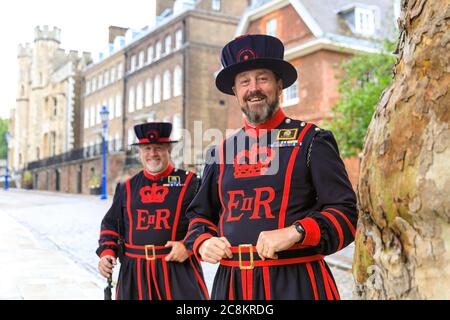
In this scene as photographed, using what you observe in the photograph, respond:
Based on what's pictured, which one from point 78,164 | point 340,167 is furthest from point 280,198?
point 78,164

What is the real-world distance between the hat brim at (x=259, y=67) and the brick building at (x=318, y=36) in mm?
19373

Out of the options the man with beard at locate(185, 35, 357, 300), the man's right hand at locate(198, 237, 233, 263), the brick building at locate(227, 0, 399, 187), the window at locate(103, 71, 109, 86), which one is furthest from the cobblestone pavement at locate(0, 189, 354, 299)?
the window at locate(103, 71, 109, 86)

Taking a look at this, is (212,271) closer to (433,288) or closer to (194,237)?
(194,237)

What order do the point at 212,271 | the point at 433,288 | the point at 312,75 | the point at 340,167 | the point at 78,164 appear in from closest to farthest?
the point at 433,288
the point at 340,167
the point at 212,271
the point at 312,75
the point at 78,164

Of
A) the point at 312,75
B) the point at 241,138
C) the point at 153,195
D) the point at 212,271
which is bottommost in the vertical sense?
the point at 212,271

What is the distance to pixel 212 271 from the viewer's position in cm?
959

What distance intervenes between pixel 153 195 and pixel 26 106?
233 feet

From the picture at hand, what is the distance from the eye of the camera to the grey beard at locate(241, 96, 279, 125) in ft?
8.95

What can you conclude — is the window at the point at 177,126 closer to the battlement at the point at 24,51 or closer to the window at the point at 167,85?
the window at the point at 167,85

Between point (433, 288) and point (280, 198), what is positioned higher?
point (280, 198)

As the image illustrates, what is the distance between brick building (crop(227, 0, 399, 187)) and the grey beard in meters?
19.5

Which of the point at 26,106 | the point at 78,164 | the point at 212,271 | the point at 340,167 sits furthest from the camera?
the point at 26,106

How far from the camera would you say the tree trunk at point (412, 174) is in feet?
4.90

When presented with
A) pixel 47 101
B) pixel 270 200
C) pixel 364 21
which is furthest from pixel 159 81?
pixel 270 200
